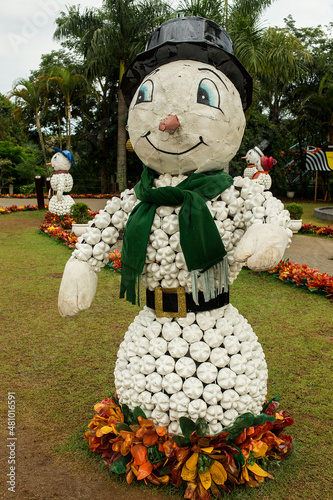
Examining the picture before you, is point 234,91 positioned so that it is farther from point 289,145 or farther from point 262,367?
point 289,145

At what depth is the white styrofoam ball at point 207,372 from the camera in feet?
7.63

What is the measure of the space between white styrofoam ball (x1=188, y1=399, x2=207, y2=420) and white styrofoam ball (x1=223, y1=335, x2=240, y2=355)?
0.31 meters

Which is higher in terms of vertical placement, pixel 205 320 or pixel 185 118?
pixel 185 118

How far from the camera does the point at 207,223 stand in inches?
87.1

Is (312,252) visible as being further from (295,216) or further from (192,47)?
(192,47)

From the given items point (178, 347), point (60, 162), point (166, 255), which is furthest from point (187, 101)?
point (60, 162)

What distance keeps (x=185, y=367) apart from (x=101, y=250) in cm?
82

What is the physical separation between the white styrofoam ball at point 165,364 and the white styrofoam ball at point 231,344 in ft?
0.99

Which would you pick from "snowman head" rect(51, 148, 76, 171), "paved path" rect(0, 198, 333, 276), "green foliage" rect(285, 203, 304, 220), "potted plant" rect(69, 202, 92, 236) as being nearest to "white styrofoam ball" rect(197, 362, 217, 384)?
"paved path" rect(0, 198, 333, 276)

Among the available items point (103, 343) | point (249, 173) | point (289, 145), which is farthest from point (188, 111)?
point (289, 145)

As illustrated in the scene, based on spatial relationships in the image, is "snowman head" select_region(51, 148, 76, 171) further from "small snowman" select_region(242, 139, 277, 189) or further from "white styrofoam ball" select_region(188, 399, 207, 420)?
"white styrofoam ball" select_region(188, 399, 207, 420)

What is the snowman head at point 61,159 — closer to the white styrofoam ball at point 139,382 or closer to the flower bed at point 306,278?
the flower bed at point 306,278

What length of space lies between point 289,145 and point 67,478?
75.2 feet

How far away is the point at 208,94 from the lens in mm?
2326
